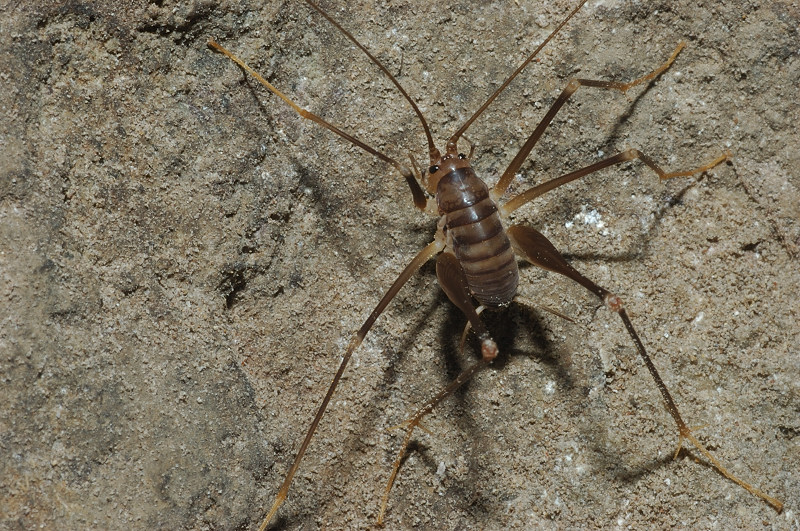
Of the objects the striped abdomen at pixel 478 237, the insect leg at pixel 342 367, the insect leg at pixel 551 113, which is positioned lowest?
the insect leg at pixel 342 367

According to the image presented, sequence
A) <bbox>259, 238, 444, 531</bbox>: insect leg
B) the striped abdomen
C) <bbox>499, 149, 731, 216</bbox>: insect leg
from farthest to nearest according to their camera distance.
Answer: <bbox>499, 149, 731, 216</bbox>: insect leg → the striped abdomen → <bbox>259, 238, 444, 531</bbox>: insect leg

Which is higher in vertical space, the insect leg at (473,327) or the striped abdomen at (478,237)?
the striped abdomen at (478,237)

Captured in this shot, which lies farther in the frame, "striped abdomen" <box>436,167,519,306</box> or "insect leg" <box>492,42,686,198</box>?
"insect leg" <box>492,42,686,198</box>

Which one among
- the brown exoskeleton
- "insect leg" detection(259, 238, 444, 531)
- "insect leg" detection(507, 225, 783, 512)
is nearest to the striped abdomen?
the brown exoskeleton

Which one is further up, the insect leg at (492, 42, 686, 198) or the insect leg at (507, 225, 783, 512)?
the insect leg at (492, 42, 686, 198)

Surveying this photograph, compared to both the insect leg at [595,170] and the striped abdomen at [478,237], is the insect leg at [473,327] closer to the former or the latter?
the striped abdomen at [478,237]

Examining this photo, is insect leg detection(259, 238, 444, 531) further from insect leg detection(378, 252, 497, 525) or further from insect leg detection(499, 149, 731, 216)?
insect leg detection(499, 149, 731, 216)

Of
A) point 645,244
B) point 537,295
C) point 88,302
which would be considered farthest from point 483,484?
point 88,302

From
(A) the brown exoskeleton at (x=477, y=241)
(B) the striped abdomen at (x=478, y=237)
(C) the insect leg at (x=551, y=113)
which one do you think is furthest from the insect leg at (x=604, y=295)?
(C) the insect leg at (x=551, y=113)

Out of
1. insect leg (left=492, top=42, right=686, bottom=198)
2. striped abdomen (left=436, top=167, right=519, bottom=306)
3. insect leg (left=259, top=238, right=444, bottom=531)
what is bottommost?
insect leg (left=259, top=238, right=444, bottom=531)
